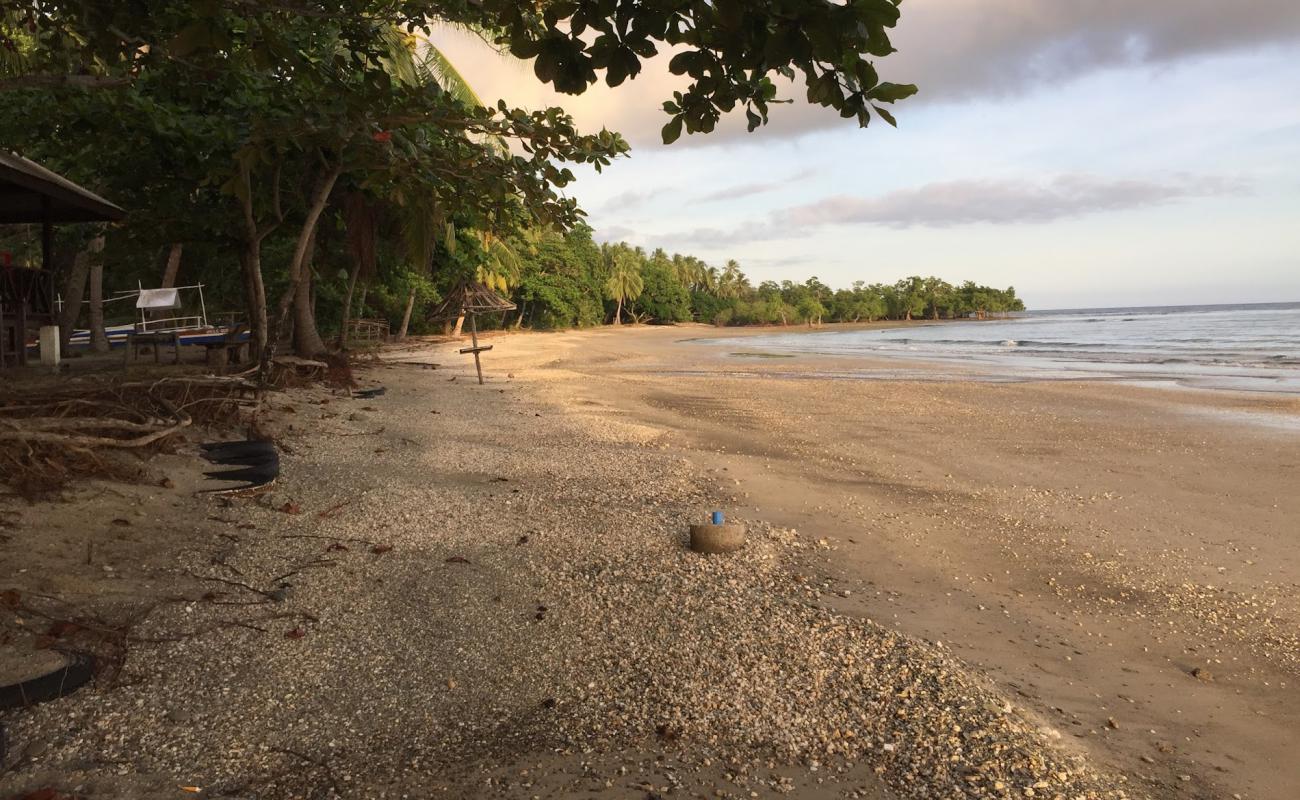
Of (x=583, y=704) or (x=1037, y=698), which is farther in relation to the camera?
(x=1037, y=698)

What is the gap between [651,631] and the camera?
3.93 m

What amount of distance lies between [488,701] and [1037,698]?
240cm

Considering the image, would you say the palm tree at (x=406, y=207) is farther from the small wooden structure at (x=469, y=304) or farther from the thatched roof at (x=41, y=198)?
Result: the thatched roof at (x=41, y=198)

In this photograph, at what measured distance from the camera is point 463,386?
641 inches

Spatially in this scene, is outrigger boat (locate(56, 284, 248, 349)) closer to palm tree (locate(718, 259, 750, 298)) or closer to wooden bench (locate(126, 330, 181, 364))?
wooden bench (locate(126, 330, 181, 364))

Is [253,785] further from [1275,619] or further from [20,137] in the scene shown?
[20,137]

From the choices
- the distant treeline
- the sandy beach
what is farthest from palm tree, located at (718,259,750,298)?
the sandy beach

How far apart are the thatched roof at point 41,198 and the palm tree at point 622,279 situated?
202 feet

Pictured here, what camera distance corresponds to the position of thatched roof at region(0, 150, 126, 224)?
880 cm

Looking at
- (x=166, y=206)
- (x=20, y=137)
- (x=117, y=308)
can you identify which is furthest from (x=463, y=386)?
(x=117, y=308)

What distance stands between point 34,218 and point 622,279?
6410 cm

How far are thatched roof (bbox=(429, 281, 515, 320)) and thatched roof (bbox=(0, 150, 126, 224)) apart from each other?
717cm

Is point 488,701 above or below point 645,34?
below

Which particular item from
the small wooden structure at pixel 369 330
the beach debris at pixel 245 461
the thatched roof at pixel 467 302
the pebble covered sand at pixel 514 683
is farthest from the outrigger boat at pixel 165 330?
the pebble covered sand at pixel 514 683
